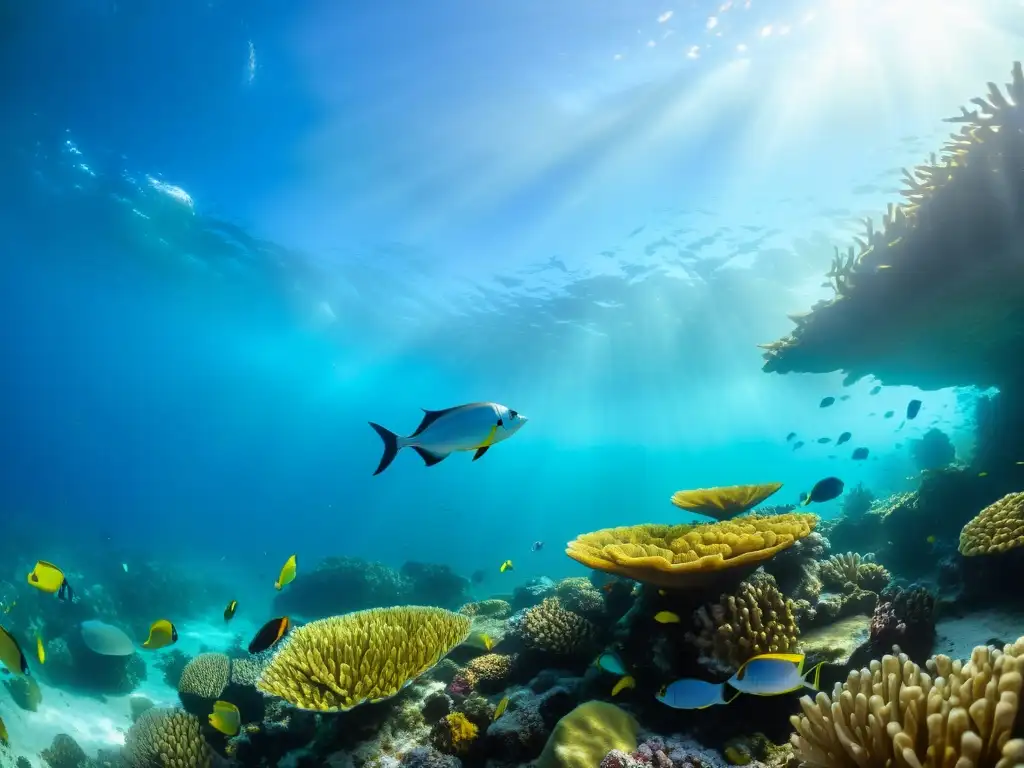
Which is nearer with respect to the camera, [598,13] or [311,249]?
[598,13]

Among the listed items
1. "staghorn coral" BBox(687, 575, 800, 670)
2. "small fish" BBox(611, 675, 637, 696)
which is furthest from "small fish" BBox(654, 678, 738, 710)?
"small fish" BBox(611, 675, 637, 696)

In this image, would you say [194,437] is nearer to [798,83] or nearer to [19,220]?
[19,220]

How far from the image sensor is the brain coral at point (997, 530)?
4.81 m

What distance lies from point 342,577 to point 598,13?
830 inches

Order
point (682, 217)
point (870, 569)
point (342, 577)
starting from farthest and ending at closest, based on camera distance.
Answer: point (682, 217) < point (342, 577) < point (870, 569)

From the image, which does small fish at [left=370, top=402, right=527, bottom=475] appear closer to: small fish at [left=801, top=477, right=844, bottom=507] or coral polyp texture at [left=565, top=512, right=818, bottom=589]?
coral polyp texture at [left=565, top=512, right=818, bottom=589]

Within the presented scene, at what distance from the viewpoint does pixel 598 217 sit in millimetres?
22688

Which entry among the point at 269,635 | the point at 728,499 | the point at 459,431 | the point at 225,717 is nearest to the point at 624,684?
the point at 728,499

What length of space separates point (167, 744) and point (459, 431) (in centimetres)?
548

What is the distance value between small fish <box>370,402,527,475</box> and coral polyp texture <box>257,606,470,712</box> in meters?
2.33

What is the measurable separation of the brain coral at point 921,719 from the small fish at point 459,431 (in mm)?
2091

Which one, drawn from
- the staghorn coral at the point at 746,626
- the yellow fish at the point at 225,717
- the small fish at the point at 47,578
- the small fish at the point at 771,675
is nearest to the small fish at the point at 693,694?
the small fish at the point at 771,675

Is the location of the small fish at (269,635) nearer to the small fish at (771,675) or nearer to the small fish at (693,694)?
the small fish at (693,694)

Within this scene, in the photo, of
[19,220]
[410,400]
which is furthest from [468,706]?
[410,400]
